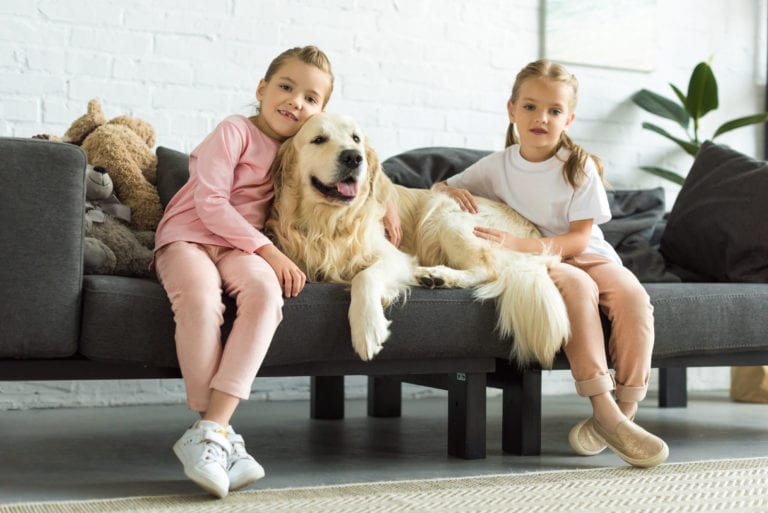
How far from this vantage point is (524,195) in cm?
297

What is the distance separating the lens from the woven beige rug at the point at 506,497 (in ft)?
6.29

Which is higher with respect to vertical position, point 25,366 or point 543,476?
point 25,366

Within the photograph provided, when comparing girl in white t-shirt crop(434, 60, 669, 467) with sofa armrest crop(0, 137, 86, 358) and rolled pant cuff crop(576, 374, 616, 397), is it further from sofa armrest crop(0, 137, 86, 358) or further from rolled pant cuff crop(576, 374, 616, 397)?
sofa armrest crop(0, 137, 86, 358)

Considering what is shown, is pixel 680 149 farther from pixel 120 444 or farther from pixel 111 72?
pixel 120 444

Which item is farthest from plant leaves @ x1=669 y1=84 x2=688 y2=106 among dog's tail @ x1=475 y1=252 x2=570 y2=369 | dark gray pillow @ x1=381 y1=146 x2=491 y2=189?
dog's tail @ x1=475 y1=252 x2=570 y2=369

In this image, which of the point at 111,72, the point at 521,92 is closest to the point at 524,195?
the point at 521,92

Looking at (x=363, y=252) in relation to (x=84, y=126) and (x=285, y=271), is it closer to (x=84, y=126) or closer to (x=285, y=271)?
(x=285, y=271)

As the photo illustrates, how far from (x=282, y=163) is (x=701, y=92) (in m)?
2.56

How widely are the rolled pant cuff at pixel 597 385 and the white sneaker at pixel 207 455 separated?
96 centimetres

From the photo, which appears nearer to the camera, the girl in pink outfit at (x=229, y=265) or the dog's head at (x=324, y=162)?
the girl in pink outfit at (x=229, y=265)

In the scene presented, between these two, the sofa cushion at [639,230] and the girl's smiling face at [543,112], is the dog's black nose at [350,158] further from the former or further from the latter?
the sofa cushion at [639,230]

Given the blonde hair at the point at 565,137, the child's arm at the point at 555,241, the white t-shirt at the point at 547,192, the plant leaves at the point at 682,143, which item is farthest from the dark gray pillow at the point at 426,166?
the plant leaves at the point at 682,143

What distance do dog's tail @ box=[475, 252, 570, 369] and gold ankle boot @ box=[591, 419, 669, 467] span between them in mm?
246

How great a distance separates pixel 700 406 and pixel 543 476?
194 cm
